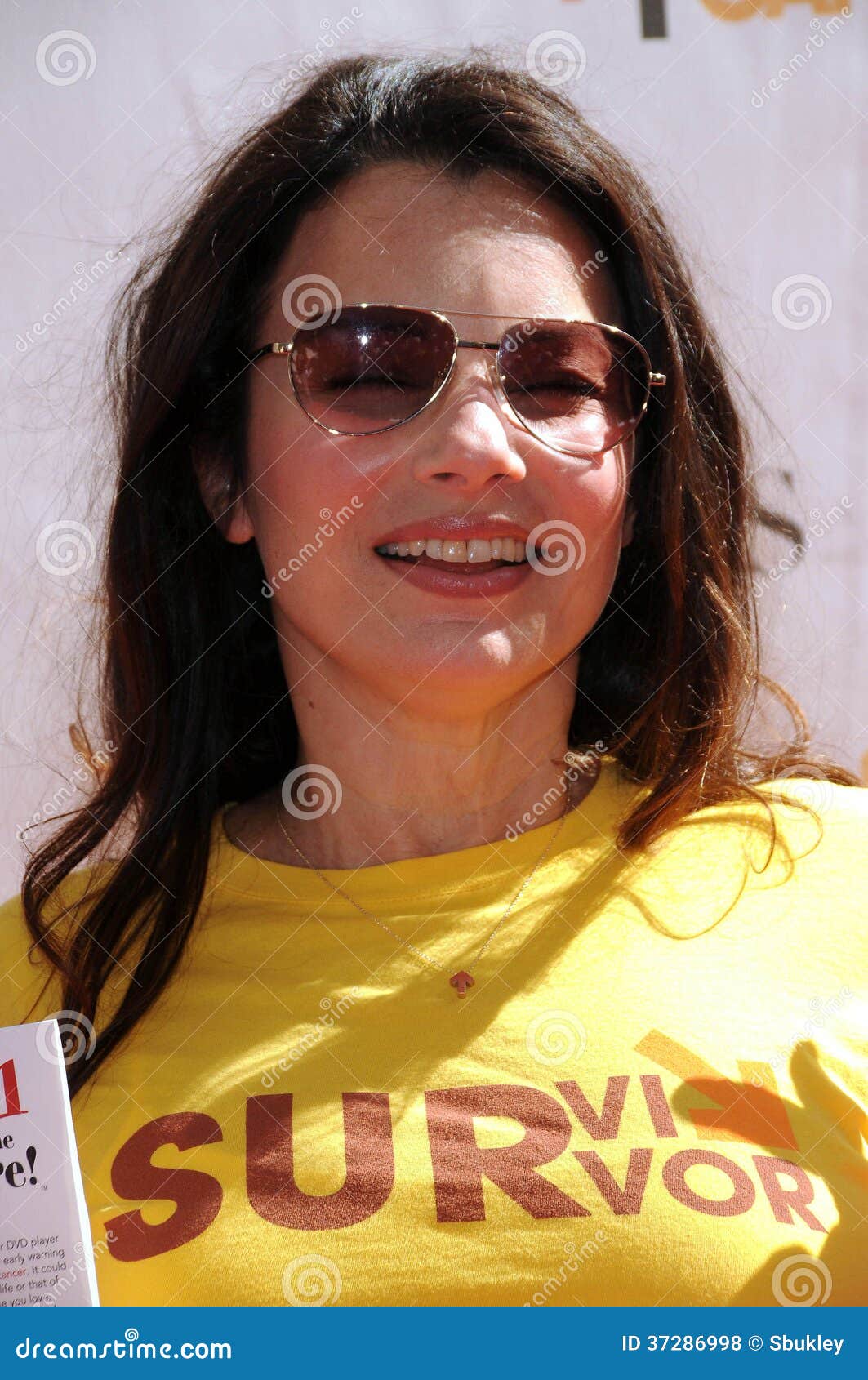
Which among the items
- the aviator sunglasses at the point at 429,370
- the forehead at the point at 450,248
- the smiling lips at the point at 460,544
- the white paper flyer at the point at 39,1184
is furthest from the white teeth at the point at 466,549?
the white paper flyer at the point at 39,1184

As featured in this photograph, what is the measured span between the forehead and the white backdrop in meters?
0.68

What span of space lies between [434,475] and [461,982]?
631 mm

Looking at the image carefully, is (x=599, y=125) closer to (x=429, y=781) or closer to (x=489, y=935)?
(x=429, y=781)

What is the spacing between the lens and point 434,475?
1.72 m

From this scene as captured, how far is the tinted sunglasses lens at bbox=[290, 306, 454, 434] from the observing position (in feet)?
5.67

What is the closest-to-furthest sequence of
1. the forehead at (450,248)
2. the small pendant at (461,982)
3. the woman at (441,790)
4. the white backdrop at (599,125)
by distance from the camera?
the woman at (441,790) < the small pendant at (461,982) < the forehead at (450,248) < the white backdrop at (599,125)

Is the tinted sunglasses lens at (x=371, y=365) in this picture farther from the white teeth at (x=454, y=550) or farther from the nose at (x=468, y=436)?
the white teeth at (x=454, y=550)

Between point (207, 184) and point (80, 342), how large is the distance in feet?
1.95

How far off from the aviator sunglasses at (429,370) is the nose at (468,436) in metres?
0.01

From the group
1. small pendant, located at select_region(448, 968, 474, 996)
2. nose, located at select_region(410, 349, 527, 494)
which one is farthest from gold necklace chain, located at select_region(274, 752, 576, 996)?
nose, located at select_region(410, 349, 527, 494)

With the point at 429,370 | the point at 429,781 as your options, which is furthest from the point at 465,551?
the point at 429,781

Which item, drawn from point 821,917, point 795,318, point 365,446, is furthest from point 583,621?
point 795,318

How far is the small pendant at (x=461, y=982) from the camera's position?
1.67m

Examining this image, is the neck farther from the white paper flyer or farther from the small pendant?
the white paper flyer
